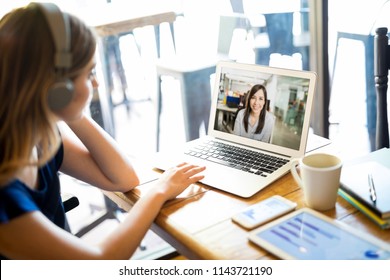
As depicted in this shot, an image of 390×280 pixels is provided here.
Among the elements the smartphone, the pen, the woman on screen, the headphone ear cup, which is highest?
the headphone ear cup

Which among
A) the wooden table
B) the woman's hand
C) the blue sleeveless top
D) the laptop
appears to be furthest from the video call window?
the blue sleeveless top

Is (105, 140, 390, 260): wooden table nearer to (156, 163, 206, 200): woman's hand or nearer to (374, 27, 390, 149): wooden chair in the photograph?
(156, 163, 206, 200): woman's hand

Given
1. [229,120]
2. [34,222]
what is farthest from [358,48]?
[34,222]

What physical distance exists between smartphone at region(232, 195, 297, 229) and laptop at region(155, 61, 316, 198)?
0.21 feet

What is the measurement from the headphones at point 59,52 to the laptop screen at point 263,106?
1.82 feet

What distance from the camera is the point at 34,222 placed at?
0.85 m

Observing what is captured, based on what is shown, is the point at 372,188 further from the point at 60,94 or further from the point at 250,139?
the point at 60,94

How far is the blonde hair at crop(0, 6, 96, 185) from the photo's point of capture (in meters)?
0.85

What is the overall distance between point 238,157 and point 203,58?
1138 millimetres

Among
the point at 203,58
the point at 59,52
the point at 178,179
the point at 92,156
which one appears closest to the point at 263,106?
the point at 178,179

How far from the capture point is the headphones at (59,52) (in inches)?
33.1

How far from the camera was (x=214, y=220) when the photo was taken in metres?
0.97

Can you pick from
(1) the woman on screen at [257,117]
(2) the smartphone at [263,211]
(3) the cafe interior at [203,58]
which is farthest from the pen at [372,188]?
(3) the cafe interior at [203,58]

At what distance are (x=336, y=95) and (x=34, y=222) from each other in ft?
6.28
